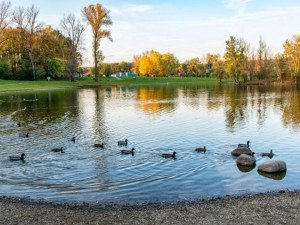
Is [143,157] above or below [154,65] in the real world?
below

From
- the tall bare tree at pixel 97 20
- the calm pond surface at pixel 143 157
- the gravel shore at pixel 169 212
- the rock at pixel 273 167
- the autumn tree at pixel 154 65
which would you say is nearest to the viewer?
the gravel shore at pixel 169 212

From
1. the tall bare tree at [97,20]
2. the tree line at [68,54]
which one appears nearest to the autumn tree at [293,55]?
the tree line at [68,54]

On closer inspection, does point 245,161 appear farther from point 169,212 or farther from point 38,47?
point 38,47

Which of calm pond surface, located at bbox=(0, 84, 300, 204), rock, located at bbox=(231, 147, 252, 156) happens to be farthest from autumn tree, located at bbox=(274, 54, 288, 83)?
rock, located at bbox=(231, 147, 252, 156)

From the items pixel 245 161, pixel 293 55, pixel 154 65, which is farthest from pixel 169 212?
pixel 154 65

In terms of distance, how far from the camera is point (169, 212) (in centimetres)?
1045

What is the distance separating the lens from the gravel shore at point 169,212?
972 cm

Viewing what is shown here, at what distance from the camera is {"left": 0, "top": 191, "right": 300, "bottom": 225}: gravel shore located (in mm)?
9719

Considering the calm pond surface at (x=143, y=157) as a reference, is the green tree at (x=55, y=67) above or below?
above

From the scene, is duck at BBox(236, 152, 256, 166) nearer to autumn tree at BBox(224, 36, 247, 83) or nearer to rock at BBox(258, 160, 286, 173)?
rock at BBox(258, 160, 286, 173)

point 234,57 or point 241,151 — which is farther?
point 234,57

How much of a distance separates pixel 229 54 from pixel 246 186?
4386 inches

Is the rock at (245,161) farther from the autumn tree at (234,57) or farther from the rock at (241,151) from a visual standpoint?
the autumn tree at (234,57)

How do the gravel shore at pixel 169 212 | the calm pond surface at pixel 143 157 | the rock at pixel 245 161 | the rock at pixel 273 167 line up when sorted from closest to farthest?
the gravel shore at pixel 169 212 < the calm pond surface at pixel 143 157 < the rock at pixel 273 167 < the rock at pixel 245 161
